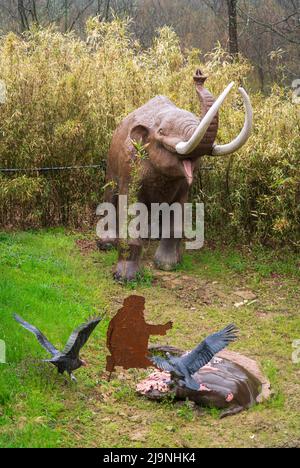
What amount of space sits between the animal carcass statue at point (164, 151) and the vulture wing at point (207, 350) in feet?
6.14

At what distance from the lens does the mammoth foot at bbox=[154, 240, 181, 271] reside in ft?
20.9

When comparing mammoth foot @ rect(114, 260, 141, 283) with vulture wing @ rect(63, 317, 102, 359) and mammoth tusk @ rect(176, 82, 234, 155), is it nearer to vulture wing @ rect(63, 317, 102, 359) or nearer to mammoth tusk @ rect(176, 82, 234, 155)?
mammoth tusk @ rect(176, 82, 234, 155)

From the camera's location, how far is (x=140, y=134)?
5926mm

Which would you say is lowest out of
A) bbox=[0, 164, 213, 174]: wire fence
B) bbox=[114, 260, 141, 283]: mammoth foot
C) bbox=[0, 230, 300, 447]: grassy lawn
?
bbox=[0, 230, 300, 447]: grassy lawn

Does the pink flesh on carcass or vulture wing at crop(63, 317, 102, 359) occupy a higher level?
the pink flesh on carcass

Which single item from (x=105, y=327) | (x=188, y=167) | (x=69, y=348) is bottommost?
(x=105, y=327)

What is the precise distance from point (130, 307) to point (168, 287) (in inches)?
86.6

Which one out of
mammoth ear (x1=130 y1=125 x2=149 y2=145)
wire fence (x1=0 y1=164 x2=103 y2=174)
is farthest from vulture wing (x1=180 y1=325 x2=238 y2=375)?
wire fence (x1=0 y1=164 x2=103 y2=174)

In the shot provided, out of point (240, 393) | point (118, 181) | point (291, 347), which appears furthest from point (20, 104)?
point (240, 393)

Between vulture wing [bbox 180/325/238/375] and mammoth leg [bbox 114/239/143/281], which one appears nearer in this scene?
vulture wing [bbox 180/325/238/375]

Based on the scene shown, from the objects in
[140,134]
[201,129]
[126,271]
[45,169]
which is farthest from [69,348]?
[45,169]

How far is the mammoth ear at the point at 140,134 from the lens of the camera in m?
5.89

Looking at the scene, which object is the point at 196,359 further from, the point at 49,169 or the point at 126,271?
the point at 49,169

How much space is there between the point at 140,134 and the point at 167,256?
4.00 ft
